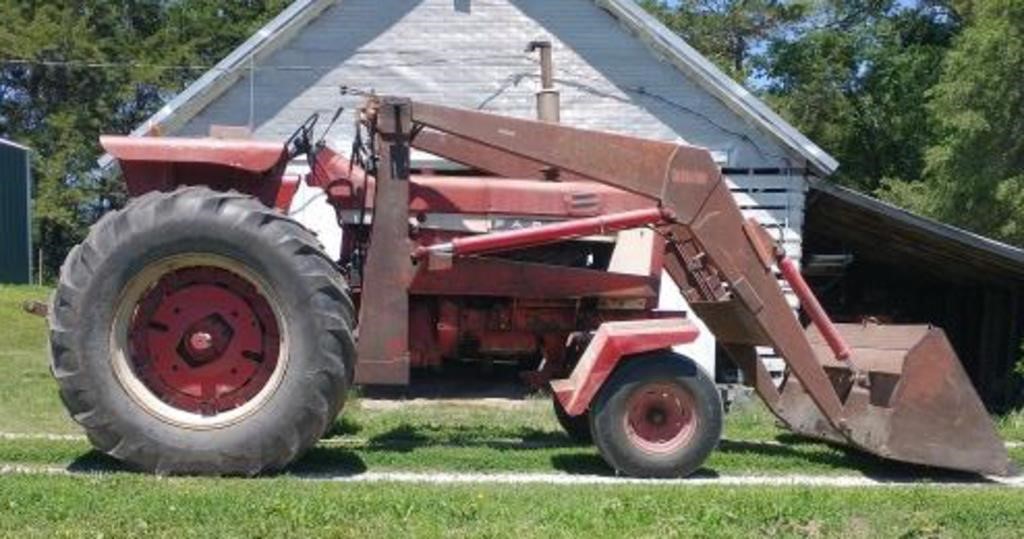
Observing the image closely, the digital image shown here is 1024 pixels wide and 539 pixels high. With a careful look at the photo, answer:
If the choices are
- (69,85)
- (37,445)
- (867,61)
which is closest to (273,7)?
(69,85)

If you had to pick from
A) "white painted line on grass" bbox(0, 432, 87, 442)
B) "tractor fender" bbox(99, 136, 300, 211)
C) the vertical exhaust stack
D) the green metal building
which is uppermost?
the vertical exhaust stack

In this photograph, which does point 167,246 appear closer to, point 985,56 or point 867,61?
point 985,56

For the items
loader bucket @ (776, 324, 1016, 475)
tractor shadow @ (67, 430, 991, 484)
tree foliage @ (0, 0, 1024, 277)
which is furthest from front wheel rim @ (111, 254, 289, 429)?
tree foliage @ (0, 0, 1024, 277)

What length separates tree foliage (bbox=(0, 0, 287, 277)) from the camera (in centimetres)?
4066

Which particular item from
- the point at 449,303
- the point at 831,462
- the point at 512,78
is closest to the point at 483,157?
the point at 449,303

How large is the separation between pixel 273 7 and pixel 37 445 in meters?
35.2

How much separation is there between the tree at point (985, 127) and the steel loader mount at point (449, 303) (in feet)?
43.7

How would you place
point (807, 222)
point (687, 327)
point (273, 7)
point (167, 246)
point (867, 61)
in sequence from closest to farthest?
point (167, 246), point (687, 327), point (807, 222), point (867, 61), point (273, 7)

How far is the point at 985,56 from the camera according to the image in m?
21.4

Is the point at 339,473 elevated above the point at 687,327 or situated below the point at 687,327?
below

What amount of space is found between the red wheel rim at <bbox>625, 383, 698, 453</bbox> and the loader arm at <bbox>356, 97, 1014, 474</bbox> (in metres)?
0.83

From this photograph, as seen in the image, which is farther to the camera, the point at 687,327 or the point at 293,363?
the point at 687,327

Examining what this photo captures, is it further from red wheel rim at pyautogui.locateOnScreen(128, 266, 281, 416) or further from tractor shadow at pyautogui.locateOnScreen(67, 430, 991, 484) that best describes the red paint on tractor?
tractor shadow at pyautogui.locateOnScreen(67, 430, 991, 484)

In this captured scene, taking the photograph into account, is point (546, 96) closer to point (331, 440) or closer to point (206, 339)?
point (331, 440)
